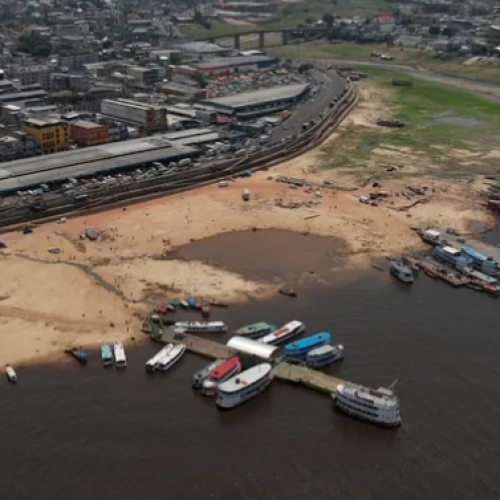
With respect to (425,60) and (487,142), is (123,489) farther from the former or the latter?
(425,60)

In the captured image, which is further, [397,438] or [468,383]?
[468,383]

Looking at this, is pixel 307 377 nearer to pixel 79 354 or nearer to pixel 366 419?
pixel 366 419

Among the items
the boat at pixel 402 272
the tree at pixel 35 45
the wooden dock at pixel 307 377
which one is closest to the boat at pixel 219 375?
the wooden dock at pixel 307 377

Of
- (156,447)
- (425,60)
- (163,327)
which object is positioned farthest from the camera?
(425,60)

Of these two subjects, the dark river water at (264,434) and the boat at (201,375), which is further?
the boat at (201,375)

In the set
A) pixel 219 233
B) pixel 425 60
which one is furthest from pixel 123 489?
pixel 425 60

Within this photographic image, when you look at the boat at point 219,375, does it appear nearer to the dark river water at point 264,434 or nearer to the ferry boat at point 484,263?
the dark river water at point 264,434
